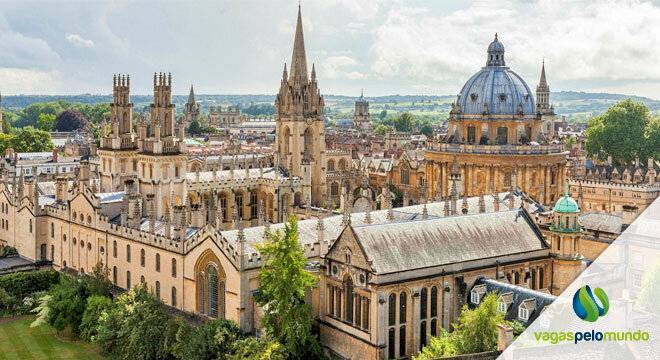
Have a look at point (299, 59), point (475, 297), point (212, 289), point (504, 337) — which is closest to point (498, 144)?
point (299, 59)

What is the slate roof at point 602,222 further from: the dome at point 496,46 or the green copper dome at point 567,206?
the dome at point 496,46

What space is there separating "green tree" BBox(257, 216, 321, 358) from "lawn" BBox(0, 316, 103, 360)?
39.5 ft

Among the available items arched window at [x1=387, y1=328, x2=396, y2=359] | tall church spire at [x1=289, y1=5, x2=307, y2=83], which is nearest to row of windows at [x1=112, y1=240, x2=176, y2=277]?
arched window at [x1=387, y1=328, x2=396, y2=359]

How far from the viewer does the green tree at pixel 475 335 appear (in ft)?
98.5

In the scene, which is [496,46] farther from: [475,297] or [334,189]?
[475,297]

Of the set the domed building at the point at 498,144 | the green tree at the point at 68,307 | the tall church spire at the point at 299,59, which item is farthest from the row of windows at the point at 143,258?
the tall church spire at the point at 299,59

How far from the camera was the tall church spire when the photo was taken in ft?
248

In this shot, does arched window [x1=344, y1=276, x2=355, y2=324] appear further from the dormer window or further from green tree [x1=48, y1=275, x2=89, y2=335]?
green tree [x1=48, y1=275, x2=89, y2=335]

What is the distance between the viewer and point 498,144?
66.8m

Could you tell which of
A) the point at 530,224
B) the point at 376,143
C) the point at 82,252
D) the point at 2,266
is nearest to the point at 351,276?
the point at 530,224

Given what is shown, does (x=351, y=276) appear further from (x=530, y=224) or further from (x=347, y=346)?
(x=530, y=224)

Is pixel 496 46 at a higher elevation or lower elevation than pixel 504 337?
higher

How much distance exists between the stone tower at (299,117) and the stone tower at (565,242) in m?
35.9

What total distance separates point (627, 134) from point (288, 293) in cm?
7516
